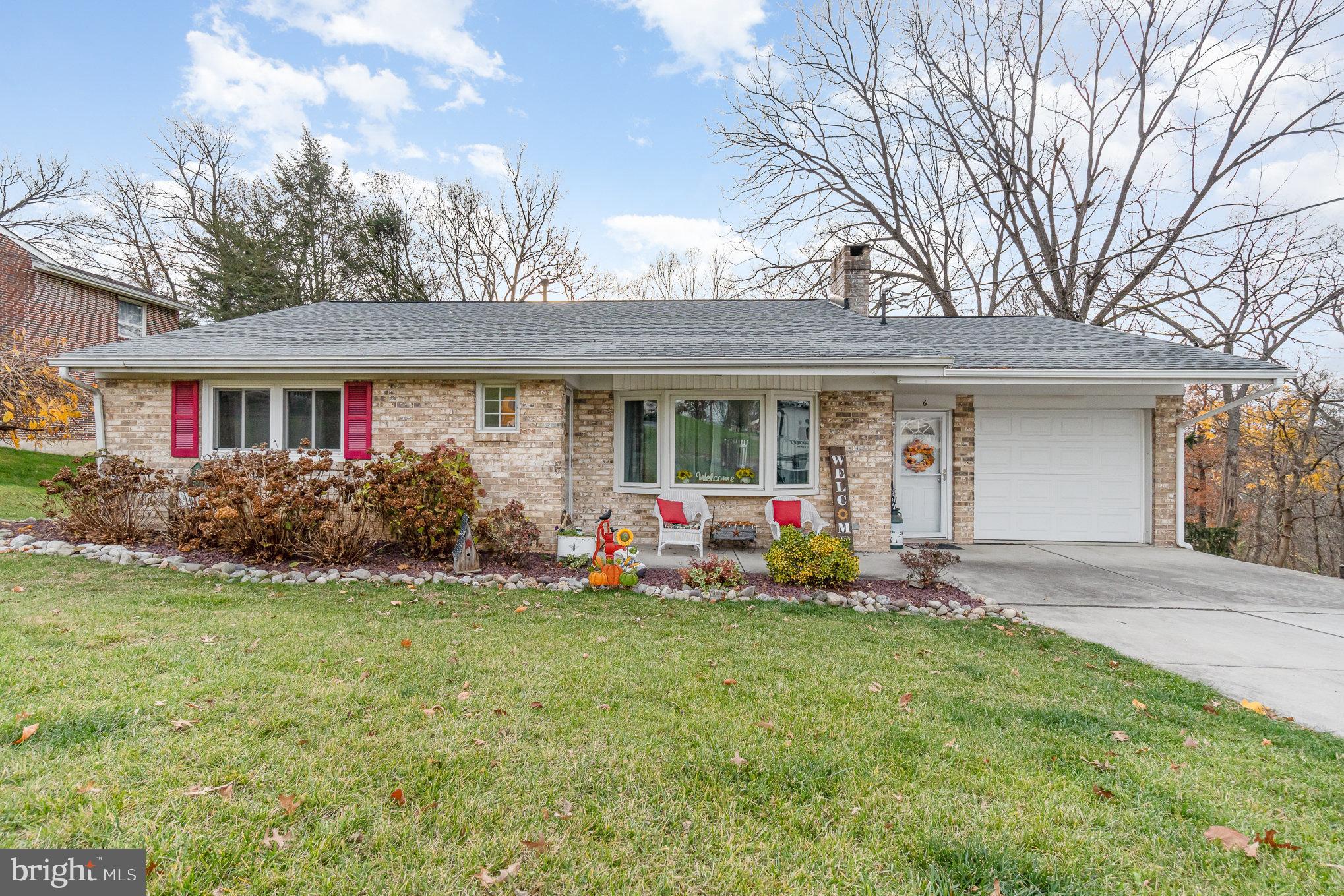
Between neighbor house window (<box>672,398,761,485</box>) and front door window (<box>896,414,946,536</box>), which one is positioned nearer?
neighbor house window (<box>672,398,761,485</box>)

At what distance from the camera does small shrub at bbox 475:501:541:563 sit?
6.96m

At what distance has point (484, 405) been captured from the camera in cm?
787

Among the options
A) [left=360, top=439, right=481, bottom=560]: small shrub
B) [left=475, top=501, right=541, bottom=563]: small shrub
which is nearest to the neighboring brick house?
[left=360, top=439, right=481, bottom=560]: small shrub

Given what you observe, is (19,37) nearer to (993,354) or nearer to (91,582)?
(91,582)

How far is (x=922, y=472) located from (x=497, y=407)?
7.03m

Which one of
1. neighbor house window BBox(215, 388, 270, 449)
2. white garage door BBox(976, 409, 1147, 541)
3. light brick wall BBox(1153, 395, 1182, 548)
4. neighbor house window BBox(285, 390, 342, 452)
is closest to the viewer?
neighbor house window BBox(285, 390, 342, 452)

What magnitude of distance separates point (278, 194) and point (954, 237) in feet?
77.6

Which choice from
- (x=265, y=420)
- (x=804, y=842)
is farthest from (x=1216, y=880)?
(x=265, y=420)

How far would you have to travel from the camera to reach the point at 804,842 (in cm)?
205

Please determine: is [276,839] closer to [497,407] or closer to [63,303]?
[497,407]

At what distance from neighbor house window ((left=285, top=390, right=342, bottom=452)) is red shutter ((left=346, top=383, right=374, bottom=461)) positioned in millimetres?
300

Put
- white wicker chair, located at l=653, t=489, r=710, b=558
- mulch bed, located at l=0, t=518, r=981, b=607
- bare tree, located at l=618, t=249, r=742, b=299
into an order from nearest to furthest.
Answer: mulch bed, located at l=0, t=518, r=981, b=607 → white wicker chair, located at l=653, t=489, r=710, b=558 → bare tree, located at l=618, t=249, r=742, b=299

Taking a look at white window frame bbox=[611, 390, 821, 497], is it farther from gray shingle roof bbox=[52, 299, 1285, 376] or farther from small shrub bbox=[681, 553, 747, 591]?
small shrub bbox=[681, 553, 747, 591]

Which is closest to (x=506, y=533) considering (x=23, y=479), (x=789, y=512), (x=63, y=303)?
(x=789, y=512)
